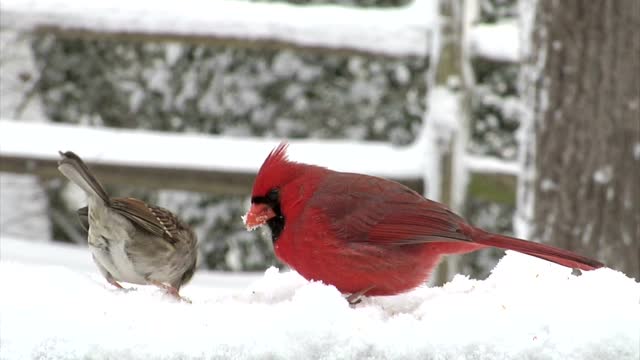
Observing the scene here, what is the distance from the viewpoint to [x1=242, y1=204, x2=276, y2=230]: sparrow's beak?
1.98 metres

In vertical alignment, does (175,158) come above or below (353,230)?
below

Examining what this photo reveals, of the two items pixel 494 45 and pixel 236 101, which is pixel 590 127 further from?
pixel 236 101

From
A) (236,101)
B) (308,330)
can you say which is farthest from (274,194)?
(236,101)

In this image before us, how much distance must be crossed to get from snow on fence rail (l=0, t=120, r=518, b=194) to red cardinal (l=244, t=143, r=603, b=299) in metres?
1.96

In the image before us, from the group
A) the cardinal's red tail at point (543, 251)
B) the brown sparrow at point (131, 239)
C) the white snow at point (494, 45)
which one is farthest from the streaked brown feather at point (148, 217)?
the white snow at point (494, 45)

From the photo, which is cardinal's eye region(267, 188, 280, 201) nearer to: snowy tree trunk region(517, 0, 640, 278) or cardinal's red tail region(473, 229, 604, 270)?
cardinal's red tail region(473, 229, 604, 270)

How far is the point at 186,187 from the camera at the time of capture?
13.4 feet

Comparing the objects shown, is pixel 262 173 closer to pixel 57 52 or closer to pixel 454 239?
pixel 454 239

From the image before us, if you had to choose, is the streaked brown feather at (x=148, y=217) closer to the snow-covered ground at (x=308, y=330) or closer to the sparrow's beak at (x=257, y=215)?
the sparrow's beak at (x=257, y=215)

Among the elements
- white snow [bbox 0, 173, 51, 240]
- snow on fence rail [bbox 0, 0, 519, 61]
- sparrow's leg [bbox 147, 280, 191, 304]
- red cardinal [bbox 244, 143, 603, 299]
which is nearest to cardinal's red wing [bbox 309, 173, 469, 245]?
red cardinal [bbox 244, 143, 603, 299]

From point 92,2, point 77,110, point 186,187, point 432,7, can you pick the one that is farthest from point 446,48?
point 77,110

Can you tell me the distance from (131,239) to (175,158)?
6.04 feet

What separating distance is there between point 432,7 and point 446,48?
210 millimetres

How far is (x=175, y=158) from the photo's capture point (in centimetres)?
409
